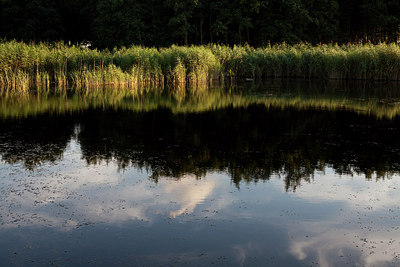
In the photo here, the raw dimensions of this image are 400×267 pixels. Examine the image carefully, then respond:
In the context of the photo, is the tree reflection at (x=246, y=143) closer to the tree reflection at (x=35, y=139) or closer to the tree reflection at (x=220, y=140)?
the tree reflection at (x=220, y=140)

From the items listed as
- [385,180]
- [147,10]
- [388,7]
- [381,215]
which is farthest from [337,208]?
[388,7]

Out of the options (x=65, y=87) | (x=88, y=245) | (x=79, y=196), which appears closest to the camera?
(x=88, y=245)

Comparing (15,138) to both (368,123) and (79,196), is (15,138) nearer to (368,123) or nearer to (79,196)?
(79,196)

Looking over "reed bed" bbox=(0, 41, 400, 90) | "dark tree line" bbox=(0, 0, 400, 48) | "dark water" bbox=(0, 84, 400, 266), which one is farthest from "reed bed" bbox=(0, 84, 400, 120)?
"dark tree line" bbox=(0, 0, 400, 48)

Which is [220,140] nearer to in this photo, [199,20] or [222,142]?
[222,142]

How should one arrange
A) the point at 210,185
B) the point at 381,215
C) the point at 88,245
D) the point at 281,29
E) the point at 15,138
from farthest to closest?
the point at 281,29 < the point at 15,138 < the point at 210,185 < the point at 381,215 < the point at 88,245

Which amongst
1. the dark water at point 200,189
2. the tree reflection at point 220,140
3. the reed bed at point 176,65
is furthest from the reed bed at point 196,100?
the reed bed at point 176,65

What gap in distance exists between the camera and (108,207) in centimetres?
597

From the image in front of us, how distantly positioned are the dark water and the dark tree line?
3618 centimetres

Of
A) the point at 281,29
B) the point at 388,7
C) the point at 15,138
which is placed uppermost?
the point at 388,7

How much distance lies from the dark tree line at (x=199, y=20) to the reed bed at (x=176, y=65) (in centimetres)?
1973

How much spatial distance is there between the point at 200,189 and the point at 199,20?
157 ft

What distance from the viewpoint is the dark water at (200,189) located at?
4.74 meters

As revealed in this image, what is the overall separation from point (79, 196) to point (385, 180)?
512 centimetres
